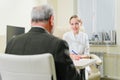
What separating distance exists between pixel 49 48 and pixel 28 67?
0.19 m

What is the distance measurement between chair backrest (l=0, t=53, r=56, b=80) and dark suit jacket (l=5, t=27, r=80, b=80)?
0.37 feet

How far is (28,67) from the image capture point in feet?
4.26

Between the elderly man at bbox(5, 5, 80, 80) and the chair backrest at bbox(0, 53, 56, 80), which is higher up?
the elderly man at bbox(5, 5, 80, 80)

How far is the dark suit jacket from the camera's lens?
1381 mm

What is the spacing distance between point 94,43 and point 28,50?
12.1ft

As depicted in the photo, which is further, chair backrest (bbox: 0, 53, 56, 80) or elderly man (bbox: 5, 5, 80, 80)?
elderly man (bbox: 5, 5, 80, 80)

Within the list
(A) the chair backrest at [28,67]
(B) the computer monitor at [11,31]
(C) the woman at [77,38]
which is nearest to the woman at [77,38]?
(C) the woman at [77,38]

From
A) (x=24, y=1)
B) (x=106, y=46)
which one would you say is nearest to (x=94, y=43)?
(x=106, y=46)

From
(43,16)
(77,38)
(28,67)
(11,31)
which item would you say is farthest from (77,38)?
(28,67)

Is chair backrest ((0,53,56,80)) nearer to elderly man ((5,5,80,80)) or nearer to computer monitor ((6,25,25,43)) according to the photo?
elderly man ((5,5,80,80))

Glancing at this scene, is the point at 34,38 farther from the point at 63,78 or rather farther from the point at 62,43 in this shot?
the point at 63,78

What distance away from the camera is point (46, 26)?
4.95 feet

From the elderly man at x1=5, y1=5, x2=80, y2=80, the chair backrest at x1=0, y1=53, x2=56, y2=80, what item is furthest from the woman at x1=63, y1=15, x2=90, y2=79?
the chair backrest at x1=0, y1=53, x2=56, y2=80

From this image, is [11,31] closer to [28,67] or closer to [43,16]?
[43,16]
